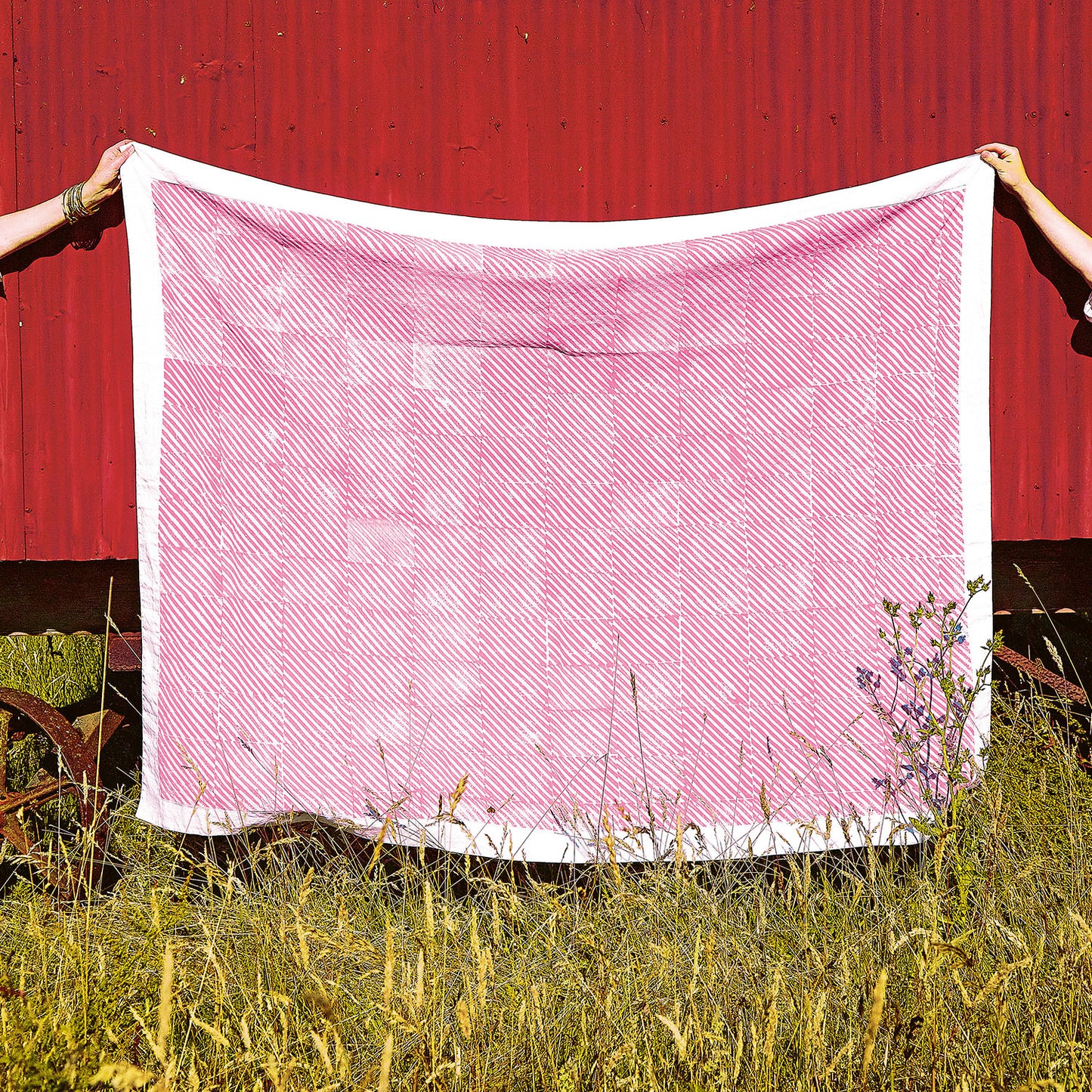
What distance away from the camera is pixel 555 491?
119 inches

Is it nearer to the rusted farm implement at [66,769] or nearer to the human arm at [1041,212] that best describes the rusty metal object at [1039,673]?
the rusted farm implement at [66,769]

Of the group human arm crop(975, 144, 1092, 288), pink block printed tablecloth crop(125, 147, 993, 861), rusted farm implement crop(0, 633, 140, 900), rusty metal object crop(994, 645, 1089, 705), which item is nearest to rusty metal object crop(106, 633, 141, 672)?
rusted farm implement crop(0, 633, 140, 900)

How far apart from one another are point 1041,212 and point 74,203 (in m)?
3.41

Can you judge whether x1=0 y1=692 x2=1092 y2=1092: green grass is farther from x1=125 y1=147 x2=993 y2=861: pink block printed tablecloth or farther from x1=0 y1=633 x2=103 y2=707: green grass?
x1=0 y1=633 x2=103 y2=707: green grass

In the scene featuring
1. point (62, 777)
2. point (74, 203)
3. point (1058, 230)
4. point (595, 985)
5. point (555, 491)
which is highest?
point (74, 203)

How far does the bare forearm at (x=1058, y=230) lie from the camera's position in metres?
3.19

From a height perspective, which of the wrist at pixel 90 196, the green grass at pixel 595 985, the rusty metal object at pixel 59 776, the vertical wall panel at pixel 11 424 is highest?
the wrist at pixel 90 196

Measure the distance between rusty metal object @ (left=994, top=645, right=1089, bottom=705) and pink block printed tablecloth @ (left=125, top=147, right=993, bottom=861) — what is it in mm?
684

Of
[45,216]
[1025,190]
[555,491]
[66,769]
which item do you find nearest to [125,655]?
[66,769]

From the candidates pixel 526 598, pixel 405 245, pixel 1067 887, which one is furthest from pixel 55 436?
pixel 1067 887

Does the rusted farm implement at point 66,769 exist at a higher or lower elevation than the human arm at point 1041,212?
lower

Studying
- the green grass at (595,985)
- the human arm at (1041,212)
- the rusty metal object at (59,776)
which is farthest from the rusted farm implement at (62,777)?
the human arm at (1041,212)

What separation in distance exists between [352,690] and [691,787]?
117cm

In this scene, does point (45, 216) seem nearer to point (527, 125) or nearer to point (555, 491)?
point (527, 125)
